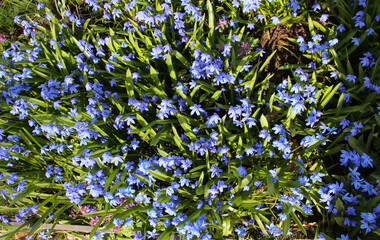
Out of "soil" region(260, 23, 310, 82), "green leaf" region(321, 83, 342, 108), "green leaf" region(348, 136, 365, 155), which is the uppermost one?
"soil" region(260, 23, 310, 82)

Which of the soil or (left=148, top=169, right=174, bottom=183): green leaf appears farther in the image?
the soil

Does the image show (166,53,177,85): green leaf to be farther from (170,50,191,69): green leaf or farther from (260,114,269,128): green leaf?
(260,114,269,128): green leaf

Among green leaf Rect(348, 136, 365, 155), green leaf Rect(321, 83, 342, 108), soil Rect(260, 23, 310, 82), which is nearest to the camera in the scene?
green leaf Rect(348, 136, 365, 155)

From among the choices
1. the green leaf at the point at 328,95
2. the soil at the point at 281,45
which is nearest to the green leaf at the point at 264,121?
the green leaf at the point at 328,95

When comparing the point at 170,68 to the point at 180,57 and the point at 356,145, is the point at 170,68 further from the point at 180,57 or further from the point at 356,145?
the point at 356,145

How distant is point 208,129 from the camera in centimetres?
258

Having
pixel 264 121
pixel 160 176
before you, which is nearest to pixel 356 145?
pixel 264 121

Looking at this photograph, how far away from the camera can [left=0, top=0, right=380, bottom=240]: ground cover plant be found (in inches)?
92.4

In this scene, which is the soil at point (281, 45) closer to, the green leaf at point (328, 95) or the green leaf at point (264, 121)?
the green leaf at point (328, 95)

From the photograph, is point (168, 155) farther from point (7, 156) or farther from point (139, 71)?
point (7, 156)

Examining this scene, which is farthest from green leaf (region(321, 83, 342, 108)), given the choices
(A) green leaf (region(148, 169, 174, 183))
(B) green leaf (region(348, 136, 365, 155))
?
(A) green leaf (region(148, 169, 174, 183))

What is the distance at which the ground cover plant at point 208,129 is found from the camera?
235 cm

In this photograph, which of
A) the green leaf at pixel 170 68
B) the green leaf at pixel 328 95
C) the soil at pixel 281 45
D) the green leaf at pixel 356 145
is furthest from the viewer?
the soil at pixel 281 45

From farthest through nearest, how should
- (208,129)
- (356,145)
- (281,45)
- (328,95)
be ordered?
(281,45) → (208,129) → (328,95) → (356,145)
